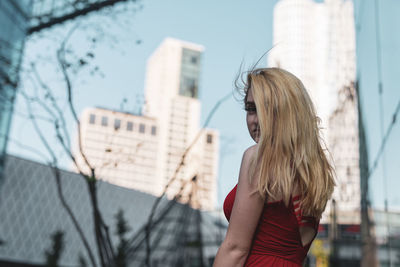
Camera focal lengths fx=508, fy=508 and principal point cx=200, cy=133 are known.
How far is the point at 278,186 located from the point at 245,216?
0.12 metres

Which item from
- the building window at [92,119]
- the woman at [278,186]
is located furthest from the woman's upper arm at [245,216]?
the building window at [92,119]

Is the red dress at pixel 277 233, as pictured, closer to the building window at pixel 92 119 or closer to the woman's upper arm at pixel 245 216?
the woman's upper arm at pixel 245 216

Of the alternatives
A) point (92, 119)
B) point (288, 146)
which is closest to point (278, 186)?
point (288, 146)

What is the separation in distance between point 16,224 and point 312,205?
3674 cm

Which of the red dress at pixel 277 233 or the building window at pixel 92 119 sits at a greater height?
the building window at pixel 92 119

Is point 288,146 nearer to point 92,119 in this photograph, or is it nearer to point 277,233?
point 277,233

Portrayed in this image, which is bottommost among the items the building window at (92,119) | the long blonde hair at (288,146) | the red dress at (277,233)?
the red dress at (277,233)

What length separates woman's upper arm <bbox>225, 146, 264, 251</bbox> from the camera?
1400mm

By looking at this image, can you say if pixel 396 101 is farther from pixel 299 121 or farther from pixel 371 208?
pixel 299 121

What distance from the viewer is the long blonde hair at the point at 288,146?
55.4 inches

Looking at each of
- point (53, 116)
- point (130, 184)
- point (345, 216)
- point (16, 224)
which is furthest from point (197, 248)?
point (130, 184)

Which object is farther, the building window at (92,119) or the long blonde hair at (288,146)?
the building window at (92,119)

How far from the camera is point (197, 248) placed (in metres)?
13.1

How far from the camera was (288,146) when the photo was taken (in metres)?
1.42
